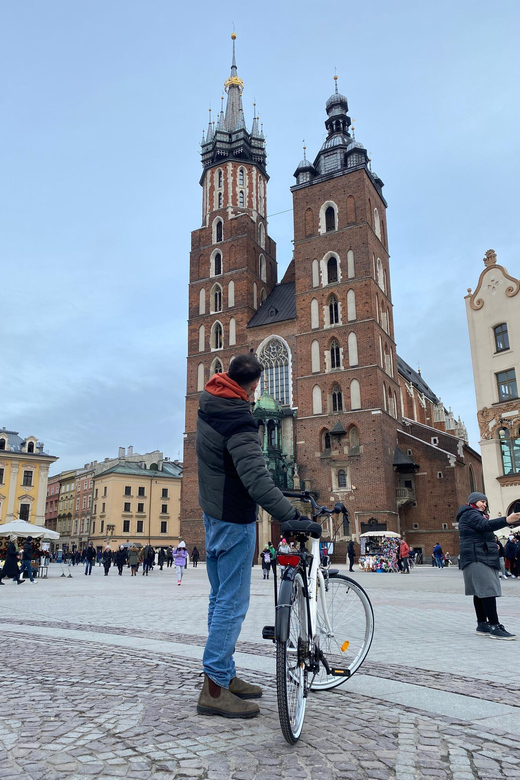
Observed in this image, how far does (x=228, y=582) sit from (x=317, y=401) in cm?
3451

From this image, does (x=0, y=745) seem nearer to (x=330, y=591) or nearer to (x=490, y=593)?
(x=330, y=591)

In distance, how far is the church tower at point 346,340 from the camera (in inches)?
1393

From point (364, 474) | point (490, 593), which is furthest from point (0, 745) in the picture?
point (364, 474)

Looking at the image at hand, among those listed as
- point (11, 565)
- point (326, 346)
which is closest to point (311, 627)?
point (11, 565)

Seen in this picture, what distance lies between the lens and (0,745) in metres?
2.74

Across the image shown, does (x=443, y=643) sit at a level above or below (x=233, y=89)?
below

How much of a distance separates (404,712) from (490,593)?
3686 millimetres

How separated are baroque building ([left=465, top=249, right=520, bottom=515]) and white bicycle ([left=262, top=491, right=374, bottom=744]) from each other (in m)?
22.1

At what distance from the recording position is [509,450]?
961 inches

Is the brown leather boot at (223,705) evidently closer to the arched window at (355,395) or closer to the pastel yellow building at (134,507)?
the arched window at (355,395)

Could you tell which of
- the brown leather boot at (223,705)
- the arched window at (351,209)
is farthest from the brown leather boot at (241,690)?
the arched window at (351,209)

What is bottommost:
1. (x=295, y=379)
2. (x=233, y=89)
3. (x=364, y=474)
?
(x=364, y=474)

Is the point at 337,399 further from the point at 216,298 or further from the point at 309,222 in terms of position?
the point at 216,298

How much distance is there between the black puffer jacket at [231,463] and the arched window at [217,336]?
39.4 metres
